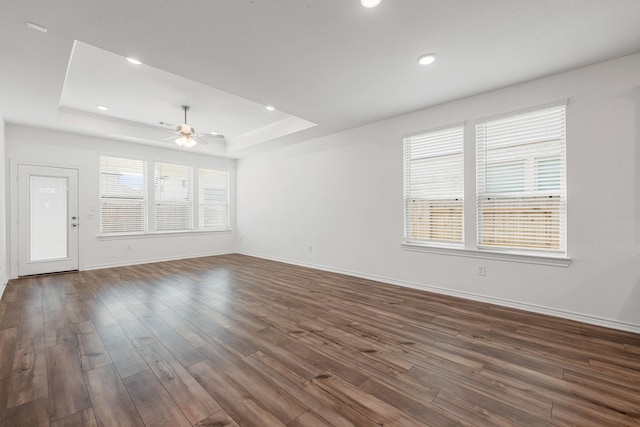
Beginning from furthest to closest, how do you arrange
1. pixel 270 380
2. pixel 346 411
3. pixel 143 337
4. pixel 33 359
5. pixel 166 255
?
1. pixel 166 255
2. pixel 143 337
3. pixel 33 359
4. pixel 270 380
5. pixel 346 411

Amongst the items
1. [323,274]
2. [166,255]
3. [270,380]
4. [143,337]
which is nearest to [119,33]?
[143,337]

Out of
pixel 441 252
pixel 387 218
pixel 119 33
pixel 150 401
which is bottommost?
pixel 150 401

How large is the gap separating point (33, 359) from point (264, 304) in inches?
81.8

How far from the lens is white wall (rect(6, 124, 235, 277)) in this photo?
4.84 metres

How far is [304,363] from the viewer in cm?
213

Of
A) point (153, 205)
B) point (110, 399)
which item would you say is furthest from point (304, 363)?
point (153, 205)

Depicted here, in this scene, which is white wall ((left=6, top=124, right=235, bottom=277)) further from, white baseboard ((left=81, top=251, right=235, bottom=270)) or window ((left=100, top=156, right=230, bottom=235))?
window ((left=100, top=156, right=230, bottom=235))

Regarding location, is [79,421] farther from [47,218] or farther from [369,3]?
[47,218]

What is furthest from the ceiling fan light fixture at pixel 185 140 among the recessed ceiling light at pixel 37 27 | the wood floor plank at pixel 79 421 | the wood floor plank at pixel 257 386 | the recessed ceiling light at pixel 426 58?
the wood floor plank at pixel 79 421

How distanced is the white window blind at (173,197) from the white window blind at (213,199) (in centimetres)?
31

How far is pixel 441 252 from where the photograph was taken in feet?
13.0

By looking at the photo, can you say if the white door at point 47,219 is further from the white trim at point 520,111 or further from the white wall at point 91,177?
the white trim at point 520,111

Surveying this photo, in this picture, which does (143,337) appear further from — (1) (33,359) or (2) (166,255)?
(2) (166,255)

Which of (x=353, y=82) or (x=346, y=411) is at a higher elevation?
(x=353, y=82)
